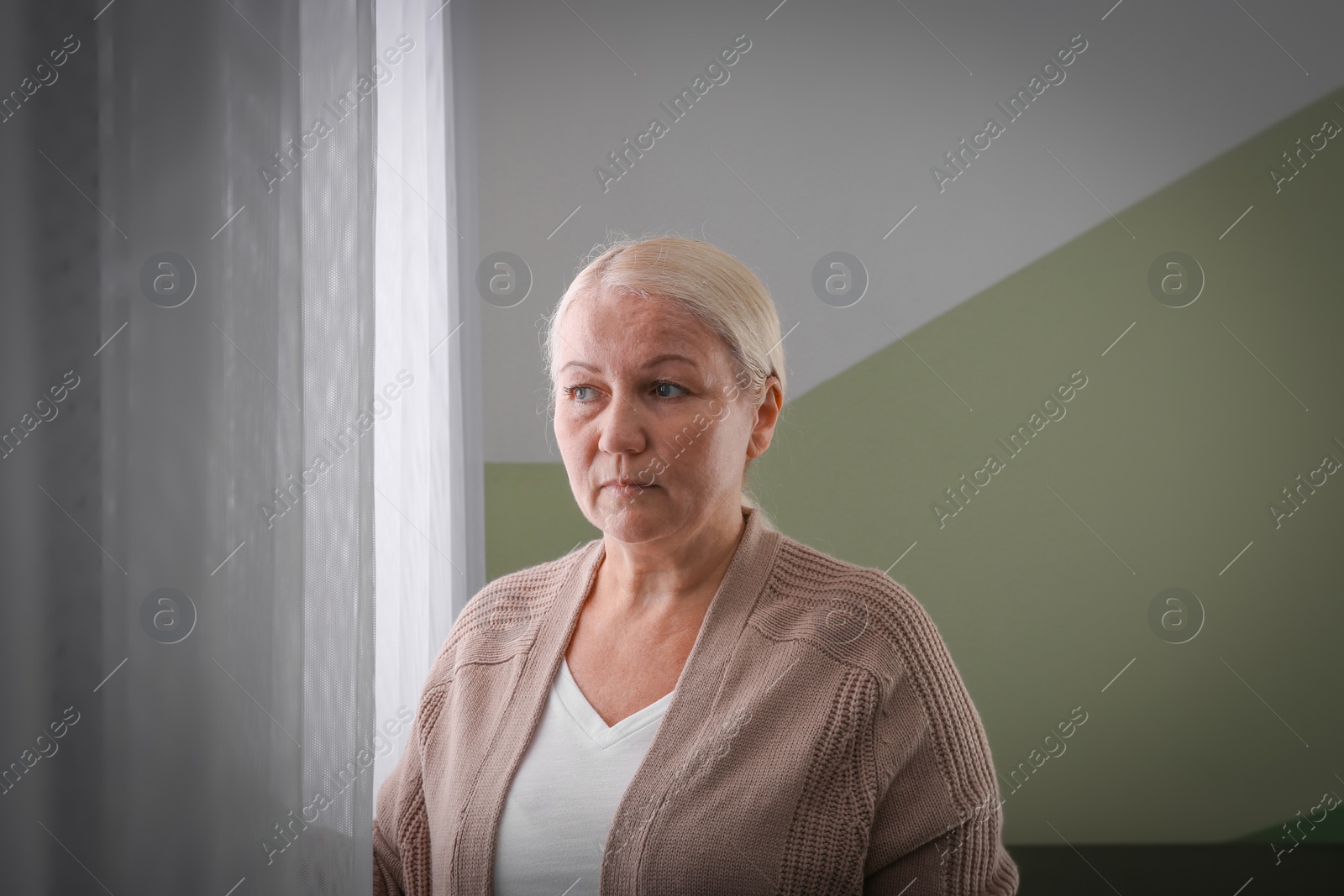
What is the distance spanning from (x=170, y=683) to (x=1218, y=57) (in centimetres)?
253

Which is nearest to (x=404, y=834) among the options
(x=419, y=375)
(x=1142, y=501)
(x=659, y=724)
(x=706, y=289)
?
(x=659, y=724)

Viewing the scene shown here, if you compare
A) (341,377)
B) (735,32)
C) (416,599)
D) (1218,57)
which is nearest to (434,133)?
(735,32)

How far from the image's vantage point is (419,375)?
6.47 ft

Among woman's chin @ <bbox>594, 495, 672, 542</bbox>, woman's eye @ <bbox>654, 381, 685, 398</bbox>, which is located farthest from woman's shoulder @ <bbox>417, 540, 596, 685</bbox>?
woman's eye @ <bbox>654, 381, 685, 398</bbox>

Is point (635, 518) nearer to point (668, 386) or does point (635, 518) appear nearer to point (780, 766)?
point (668, 386)

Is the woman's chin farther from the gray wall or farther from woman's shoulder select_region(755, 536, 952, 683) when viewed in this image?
the gray wall

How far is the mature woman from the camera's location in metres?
0.93

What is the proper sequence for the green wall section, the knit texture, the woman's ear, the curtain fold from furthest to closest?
the green wall section, the woman's ear, the knit texture, the curtain fold

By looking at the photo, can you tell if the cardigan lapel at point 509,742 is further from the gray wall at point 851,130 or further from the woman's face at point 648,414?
the gray wall at point 851,130

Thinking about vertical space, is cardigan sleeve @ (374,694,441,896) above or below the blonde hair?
below

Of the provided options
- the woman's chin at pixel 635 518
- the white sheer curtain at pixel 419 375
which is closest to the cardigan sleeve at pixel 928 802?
the woman's chin at pixel 635 518

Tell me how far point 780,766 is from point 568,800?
0.22 m

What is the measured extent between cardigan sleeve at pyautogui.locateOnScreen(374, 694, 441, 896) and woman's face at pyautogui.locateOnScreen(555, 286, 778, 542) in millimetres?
378

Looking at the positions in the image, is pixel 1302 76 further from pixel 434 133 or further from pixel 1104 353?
pixel 434 133
